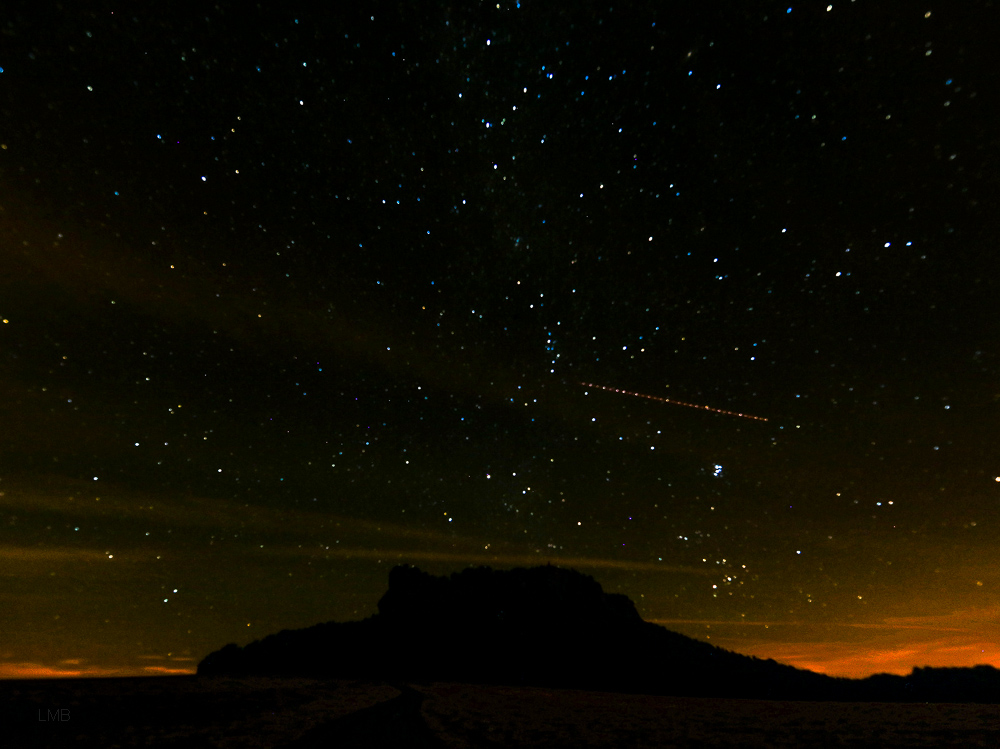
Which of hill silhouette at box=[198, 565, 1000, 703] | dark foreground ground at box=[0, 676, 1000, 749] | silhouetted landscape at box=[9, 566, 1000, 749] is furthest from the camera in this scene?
hill silhouette at box=[198, 565, 1000, 703]

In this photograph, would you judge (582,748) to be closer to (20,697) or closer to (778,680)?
(20,697)

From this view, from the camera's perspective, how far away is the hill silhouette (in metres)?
82.6

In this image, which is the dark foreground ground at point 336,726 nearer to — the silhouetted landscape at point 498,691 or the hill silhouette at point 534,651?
the silhouetted landscape at point 498,691

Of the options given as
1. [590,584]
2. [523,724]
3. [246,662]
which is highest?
[590,584]

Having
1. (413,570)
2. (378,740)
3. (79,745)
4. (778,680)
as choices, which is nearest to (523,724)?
(378,740)

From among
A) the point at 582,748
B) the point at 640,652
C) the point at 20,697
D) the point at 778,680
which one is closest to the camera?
the point at 582,748

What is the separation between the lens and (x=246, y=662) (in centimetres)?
9625

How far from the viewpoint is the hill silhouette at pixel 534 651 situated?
271 ft

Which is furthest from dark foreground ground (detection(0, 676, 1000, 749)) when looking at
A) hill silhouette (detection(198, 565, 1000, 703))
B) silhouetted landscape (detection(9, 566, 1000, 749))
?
hill silhouette (detection(198, 565, 1000, 703))

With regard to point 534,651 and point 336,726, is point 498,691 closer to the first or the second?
point 336,726

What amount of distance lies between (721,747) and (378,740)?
390 inches

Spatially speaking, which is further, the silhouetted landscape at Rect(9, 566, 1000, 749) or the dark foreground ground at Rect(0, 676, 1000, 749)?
the silhouetted landscape at Rect(9, 566, 1000, 749)

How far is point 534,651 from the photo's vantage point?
113 meters

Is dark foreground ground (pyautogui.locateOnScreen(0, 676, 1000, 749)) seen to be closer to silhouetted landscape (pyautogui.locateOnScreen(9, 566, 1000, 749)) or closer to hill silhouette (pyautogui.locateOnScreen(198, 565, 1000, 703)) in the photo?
silhouetted landscape (pyautogui.locateOnScreen(9, 566, 1000, 749))
